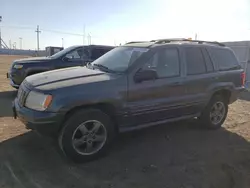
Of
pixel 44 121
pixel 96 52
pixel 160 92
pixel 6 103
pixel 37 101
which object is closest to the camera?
pixel 44 121

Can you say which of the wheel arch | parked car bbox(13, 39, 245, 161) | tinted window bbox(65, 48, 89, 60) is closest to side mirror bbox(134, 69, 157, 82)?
parked car bbox(13, 39, 245, 161)

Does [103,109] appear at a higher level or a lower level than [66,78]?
lower

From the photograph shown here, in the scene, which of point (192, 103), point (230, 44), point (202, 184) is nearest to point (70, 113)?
point (202, 184)

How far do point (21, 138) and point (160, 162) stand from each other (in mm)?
2531

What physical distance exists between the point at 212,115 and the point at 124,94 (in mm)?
2554

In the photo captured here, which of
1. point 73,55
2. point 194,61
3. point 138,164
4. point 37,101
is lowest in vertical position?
point 138,164

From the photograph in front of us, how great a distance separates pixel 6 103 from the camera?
771 cm

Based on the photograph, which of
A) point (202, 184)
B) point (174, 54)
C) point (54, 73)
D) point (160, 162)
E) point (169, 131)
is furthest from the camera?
point (169, 131)

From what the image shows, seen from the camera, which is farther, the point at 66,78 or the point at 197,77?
the point at 197,77

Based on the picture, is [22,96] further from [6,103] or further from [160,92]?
[6,103]

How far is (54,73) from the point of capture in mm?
4699

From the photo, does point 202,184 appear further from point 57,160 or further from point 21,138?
point 21,138

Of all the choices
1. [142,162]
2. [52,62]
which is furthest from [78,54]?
[142,162]

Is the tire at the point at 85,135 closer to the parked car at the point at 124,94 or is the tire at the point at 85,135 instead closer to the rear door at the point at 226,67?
the parked car at the point at 124,94
